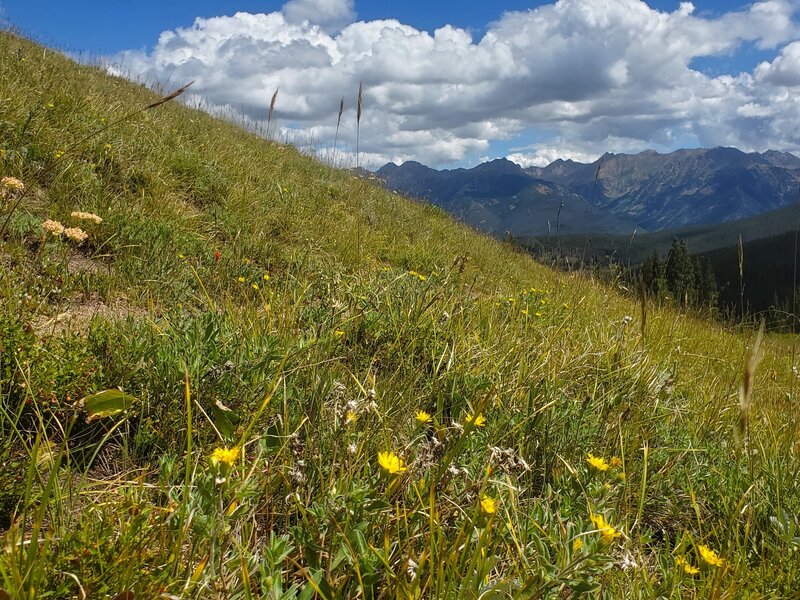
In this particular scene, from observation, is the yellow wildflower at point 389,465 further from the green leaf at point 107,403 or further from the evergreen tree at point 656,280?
the evergreen tree at point 656,280

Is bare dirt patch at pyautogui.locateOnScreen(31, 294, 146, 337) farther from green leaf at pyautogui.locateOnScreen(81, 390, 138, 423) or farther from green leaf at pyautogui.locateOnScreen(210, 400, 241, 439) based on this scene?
green leaf at pyautogui.locateOnScreen(210, 400, 241, 439)

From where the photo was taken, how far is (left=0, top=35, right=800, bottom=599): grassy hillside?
4.50 ft

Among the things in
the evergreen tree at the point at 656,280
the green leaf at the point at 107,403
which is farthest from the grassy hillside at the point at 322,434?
the evergreen tree at the point at 656,280

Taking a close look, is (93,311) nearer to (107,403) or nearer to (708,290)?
(107,403)

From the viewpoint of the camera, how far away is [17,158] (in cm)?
439

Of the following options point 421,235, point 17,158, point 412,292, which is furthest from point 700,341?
point 17,158

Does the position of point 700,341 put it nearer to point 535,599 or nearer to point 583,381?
point 583,381

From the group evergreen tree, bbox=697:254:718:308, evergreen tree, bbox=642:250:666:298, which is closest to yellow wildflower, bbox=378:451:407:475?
evergreen tree, bbox=642:250:666:298

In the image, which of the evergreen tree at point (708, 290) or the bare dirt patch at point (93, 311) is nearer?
the bare dirt patch at point (93, 311)

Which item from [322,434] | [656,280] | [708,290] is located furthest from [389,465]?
[708,290]

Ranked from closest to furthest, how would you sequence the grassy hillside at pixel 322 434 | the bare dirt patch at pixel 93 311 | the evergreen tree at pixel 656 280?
the grassy hillside at pixel 322 434
the bare dirt patch at pixel 93 311
the evergreen tree at pixel 656 280

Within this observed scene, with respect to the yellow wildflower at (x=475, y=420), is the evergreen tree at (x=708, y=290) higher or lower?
lower

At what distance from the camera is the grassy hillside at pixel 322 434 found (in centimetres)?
137

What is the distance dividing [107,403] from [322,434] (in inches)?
31.5
